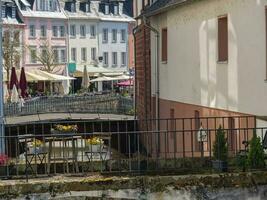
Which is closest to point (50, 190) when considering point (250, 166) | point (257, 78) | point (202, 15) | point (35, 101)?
point (250, 166)

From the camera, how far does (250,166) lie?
11992mm

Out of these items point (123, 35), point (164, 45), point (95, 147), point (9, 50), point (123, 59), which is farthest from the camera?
point (123, 59)

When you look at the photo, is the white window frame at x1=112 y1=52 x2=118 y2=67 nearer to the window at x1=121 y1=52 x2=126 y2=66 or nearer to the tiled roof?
the window at x1=121 y1=52 x2=126 y2=66

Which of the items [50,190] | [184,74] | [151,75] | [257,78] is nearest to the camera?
[50,190]

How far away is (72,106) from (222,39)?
782 inches

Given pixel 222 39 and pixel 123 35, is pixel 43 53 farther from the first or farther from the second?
pixel 222 39

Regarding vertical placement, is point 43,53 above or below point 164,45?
above

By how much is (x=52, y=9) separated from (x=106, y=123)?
51560 mm

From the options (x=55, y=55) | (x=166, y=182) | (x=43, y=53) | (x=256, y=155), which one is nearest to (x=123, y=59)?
(x=55, y=55)

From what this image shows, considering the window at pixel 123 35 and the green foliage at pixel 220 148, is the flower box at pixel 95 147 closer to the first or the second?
the green foliage at pixel 220 148

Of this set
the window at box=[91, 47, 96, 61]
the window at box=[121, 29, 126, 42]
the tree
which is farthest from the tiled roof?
the window at box=[121, 29, 126, 42]

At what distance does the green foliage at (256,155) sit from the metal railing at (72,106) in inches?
990

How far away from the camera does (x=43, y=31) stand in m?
82.4

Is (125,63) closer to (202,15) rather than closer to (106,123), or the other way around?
(106,123)
